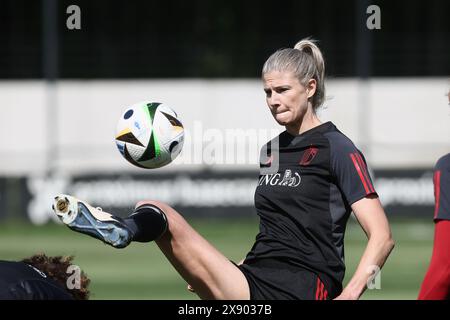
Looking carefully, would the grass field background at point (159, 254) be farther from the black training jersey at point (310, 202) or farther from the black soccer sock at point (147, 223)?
the black soccer sock at point (147, 223)

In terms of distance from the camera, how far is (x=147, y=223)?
574 cm

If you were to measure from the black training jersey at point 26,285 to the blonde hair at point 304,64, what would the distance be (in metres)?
2.13

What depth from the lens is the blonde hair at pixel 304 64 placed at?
20.1 feet

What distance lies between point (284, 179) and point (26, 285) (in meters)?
2.23

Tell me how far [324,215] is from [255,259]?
0.56 metres

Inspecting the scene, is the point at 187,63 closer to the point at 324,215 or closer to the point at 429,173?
the point at 429,173

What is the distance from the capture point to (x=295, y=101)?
6160mm

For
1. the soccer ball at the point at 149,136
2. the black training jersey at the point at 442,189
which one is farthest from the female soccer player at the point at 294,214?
the soccer ball at the point at 149,136

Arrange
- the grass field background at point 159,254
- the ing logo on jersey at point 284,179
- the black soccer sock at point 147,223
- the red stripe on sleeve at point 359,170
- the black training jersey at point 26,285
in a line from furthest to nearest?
the grass field background at point 159,254 < the ing logo on jersey at point 284,179 < the red stripe on sleeve at point 359,170 < the black soccer sock at point 147,223 < the black training jersey at point 26,285

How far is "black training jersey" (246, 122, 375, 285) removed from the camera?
6051 mm

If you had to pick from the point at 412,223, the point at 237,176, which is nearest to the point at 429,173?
the point at 412,223

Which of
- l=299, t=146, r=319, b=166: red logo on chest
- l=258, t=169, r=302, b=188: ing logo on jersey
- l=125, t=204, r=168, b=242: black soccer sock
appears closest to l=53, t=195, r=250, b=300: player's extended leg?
l=125, t=204, r=168, b=242: black soccer sock

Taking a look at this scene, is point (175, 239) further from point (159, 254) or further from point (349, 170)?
point (159, 254)

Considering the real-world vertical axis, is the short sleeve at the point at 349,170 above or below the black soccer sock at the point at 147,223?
above
